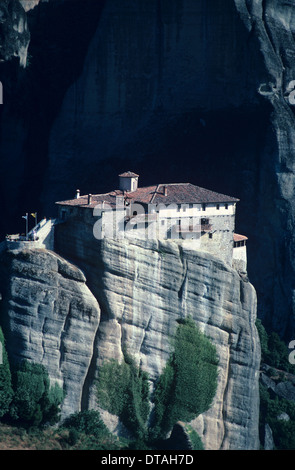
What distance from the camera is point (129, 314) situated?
257 feet

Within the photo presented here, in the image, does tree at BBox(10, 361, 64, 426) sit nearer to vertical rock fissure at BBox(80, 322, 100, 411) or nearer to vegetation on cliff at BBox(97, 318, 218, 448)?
vertical rock fissure at BBox(80, 322, 100, 411)

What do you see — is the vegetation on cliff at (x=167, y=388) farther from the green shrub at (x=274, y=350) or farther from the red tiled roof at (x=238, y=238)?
the green shrub at (x=274, y=350)

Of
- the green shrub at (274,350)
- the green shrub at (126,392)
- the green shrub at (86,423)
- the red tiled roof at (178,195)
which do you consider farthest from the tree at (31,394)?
the green shrub at (274,350)

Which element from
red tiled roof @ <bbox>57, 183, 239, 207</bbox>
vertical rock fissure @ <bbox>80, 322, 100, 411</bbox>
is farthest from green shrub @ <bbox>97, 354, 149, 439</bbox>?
red tiled roof @ <bbox>57, 183, 239, 207</bbox>

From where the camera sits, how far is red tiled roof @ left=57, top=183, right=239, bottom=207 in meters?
80.2

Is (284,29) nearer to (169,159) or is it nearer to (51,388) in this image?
(169,159)

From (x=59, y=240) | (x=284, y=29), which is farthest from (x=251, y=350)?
(x=284, y=29)

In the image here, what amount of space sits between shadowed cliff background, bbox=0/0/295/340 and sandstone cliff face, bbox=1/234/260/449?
8201mm

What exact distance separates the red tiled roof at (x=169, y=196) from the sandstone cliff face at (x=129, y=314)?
9.98 feet

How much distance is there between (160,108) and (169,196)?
11406 mm

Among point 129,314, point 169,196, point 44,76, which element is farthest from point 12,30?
point 129,314

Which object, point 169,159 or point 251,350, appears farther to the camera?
point 169,159
